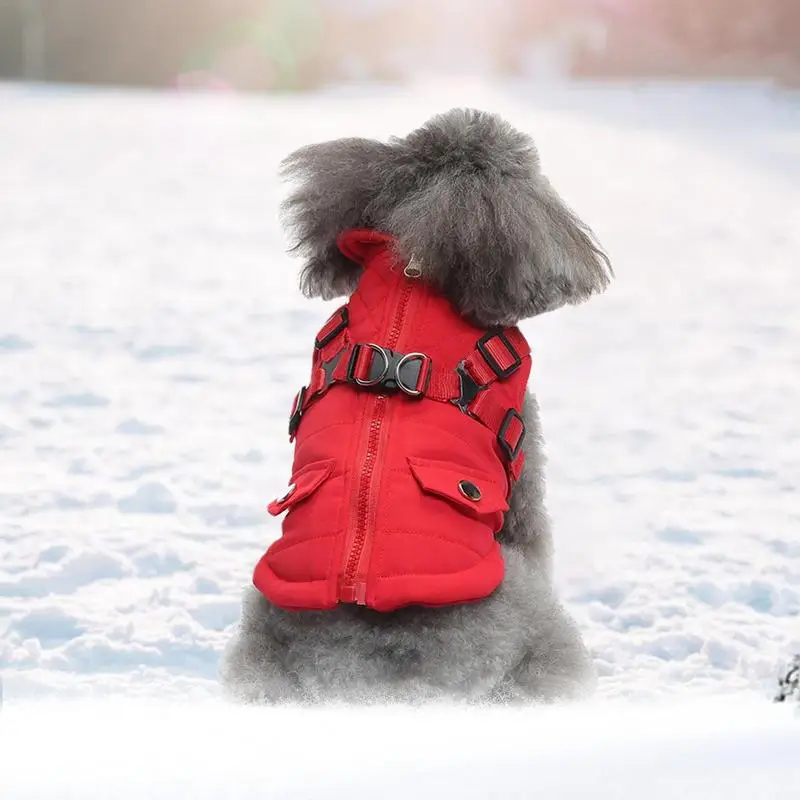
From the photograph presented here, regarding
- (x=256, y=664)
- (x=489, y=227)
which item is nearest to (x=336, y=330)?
(x=489, y=227)

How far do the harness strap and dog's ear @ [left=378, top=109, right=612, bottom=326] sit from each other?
5cm

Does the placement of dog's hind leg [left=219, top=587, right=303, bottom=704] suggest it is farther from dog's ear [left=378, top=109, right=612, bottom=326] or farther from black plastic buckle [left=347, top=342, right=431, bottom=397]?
dog's ear [left=378, top=109, right=612, bottom=326]

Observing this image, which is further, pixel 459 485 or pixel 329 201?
pixel 329 201

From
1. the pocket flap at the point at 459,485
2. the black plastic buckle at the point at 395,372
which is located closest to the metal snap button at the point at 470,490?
the pocket flap at the point at 459,485

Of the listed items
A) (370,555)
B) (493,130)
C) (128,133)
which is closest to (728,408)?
(493,130)

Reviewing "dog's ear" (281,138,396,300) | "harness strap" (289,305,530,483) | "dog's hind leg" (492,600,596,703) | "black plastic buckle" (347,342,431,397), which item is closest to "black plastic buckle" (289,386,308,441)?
"harness strap" (289,305,530,483)

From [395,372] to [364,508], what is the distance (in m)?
0.15

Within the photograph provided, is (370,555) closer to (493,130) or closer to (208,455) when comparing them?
(493,130)

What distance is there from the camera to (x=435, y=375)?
129 cm

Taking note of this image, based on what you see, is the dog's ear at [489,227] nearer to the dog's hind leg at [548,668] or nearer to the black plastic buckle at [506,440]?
the black plastic buckle at [506,440]

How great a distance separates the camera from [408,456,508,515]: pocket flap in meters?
1.22

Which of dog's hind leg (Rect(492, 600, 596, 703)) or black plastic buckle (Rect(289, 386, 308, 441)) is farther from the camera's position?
black plastic buckle (Rect(289, 386, 308, 441))

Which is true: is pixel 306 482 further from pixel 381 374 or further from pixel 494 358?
pixel 494 358

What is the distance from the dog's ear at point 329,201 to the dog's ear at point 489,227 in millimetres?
43
